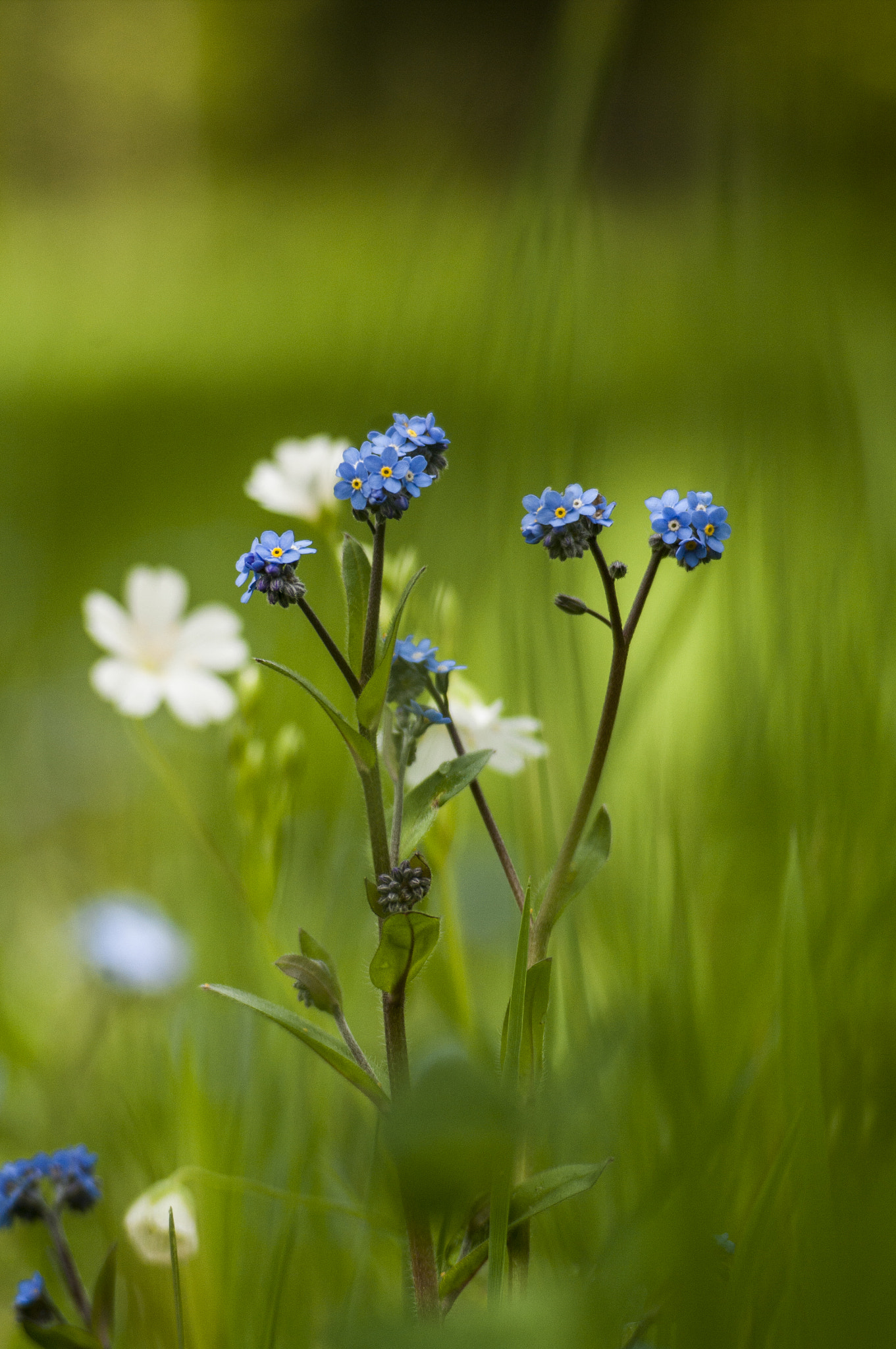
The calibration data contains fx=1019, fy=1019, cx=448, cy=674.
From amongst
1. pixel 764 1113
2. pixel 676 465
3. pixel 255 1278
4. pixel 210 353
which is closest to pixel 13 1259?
pixel 255 1278

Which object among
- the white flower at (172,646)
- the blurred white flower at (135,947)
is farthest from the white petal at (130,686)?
→ the blurred white flower at (135,947)

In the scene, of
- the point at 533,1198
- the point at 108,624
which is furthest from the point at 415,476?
the point at 108,624

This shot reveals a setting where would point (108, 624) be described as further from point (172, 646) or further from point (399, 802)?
point (399, 802)

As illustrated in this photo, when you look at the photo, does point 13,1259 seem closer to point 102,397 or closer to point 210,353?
point 102,397

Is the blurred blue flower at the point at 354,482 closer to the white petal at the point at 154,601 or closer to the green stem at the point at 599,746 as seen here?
the green stem at the point at 599,746

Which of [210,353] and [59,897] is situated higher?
[210,353]
